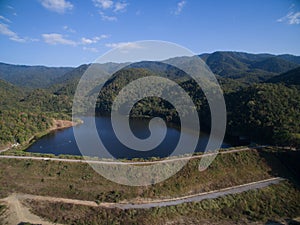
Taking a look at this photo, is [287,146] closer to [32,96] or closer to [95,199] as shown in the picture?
[95,199]

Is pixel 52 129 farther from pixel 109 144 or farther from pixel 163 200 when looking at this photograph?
pixel 163 200

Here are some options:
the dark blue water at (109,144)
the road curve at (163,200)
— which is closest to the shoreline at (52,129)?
the dark blue water at (109,144)

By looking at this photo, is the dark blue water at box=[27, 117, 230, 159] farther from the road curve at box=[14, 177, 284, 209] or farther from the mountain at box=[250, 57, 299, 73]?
the mountain at box=[250, 57, 299, 73]

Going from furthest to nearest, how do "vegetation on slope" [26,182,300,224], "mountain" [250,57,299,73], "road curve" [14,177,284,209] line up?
"mountain" [250,57,299,73] < "road curve" [14,177,284,209] < "vegetation on slope" [26,182,300,224]

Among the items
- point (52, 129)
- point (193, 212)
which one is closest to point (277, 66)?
point (52, 129)

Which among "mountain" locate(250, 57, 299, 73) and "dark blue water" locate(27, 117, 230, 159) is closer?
"dark blue water" locate(27, 117, 230, 159)

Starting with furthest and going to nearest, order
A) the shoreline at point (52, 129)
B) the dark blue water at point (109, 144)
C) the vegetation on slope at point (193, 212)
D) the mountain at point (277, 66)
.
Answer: the mountain at point (277, 66)
the shoreline at point (52, 129)
the dark blue water at point (109, 144)
the vegetation on slope at point (193, 212)

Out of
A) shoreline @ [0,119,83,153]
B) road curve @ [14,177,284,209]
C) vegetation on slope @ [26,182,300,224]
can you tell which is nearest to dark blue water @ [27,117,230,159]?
shoreline @ [0,119,83,153]

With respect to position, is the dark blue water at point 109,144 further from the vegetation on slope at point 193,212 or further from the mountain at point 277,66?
the mountain at point 277,66

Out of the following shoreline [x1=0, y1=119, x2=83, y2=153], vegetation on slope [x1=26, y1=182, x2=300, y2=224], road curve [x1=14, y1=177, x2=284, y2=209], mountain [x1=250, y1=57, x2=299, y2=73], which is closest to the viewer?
vegetation on slope [x1=26, y1=182, x2=300, y2=224]

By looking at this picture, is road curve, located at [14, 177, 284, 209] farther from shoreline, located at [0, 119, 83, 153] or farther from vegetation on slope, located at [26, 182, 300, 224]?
shoreline, located at [0, 119, 83, 153]

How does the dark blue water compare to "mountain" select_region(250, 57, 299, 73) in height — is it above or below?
below
